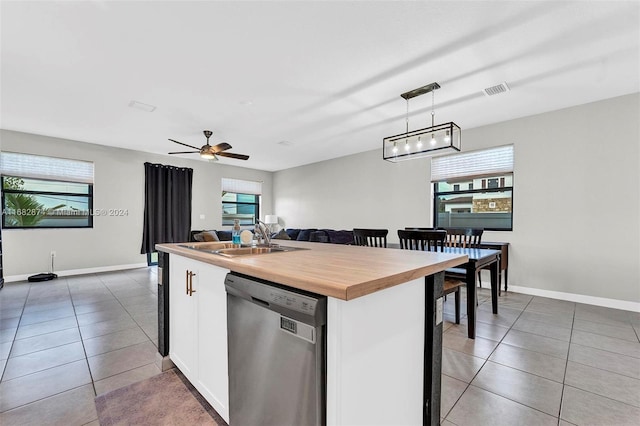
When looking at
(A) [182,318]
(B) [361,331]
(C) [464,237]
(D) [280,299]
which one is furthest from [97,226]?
(C) [464,237]

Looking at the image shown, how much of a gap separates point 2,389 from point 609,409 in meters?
3.75

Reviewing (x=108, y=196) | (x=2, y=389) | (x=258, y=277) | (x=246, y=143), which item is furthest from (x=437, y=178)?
(x=108, y=196)

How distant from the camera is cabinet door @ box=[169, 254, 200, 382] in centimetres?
167

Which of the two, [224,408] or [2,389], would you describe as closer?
[224,408]

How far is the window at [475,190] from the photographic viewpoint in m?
4.23

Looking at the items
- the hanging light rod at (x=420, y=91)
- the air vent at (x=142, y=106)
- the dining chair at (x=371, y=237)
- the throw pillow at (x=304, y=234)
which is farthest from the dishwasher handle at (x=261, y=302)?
the throw pillow at (x=304, y=234)

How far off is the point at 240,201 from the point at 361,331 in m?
7.39

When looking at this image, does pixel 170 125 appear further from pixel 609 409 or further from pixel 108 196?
pixel 609 409

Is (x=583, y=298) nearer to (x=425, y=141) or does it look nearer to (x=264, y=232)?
(x=425, y=141)

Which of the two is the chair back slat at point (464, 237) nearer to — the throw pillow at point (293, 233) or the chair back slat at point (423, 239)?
the chair back slat at point (423, 239)

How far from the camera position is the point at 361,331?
93cm

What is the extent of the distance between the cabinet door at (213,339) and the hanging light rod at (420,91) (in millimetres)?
2833

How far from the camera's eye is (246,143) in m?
5.35

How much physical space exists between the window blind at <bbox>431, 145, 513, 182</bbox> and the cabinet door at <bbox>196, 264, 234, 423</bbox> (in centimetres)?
443
